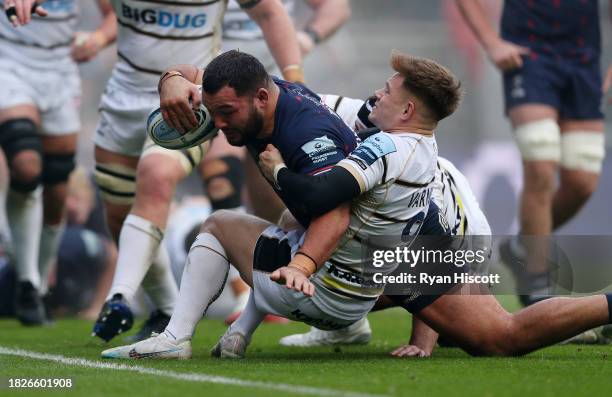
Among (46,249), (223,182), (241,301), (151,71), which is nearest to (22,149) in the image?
(46,249)

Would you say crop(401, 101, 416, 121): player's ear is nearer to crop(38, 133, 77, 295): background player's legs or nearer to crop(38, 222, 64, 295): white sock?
crop(38, 133, 77, 295): background player's legs

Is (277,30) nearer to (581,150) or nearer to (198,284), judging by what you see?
(198,284)

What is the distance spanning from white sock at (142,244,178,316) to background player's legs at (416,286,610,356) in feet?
5.65

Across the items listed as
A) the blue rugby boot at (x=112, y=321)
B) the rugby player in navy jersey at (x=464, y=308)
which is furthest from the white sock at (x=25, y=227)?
the rugby player in navy jersey at (x=464, y=308)

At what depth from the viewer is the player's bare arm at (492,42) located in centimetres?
787

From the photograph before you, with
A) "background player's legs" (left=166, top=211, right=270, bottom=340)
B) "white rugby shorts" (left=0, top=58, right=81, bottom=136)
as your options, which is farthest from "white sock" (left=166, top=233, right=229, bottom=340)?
"white rugby shorts" (left=0, top=58, right=81, bottom=136)

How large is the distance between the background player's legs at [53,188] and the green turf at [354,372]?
2364 millimetres

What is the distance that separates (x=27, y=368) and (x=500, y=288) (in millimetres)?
2488

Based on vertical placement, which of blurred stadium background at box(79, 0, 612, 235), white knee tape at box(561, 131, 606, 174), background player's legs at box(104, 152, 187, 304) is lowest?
blurred stadium background at box(79, 0, 612, 235)

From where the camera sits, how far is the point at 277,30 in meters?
6.45

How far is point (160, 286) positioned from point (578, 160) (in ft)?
9.93

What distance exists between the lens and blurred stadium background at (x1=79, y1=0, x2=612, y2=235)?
12.4 m

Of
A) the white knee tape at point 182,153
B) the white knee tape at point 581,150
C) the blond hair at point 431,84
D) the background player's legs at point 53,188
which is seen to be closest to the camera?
the blond hair at point 431,84

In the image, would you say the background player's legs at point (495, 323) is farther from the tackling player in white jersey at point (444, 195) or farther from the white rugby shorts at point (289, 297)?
the white rugby shorts at point (289, 297)
